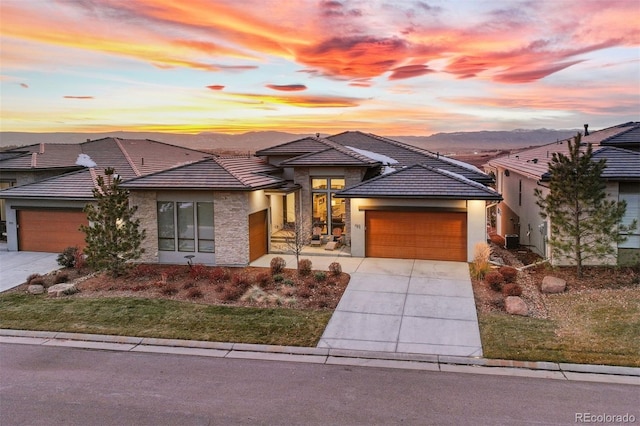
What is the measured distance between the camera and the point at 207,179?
58.7 feet

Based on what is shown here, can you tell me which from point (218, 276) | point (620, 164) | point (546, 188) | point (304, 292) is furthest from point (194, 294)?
point (620, 164)

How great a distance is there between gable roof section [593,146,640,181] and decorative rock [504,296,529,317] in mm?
6619

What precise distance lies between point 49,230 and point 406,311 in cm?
1726

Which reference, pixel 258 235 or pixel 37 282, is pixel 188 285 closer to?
pixel 258 235

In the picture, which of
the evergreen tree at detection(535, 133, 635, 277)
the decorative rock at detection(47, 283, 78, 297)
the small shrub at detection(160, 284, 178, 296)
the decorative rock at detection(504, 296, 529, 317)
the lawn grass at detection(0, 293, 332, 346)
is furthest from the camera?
the evergreen tree at detection(535, 133, 635, 277)

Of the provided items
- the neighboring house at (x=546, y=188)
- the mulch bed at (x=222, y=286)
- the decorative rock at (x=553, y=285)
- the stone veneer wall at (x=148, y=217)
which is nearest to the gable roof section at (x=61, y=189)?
the stone veneer wall at (x=148, y=217)

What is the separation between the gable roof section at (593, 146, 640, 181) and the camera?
50.4ft

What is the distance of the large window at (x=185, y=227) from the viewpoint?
18.0 metres

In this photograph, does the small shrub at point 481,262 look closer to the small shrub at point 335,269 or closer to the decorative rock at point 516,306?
the decorative rock at point 516,306

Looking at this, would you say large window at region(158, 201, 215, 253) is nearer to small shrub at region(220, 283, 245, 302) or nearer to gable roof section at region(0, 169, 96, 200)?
gable roof section at region(0, 169, 96, 200)

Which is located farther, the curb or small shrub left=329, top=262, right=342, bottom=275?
small shrub left=329, top=262, right=342, bottom=275

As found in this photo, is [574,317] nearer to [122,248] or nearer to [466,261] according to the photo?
[466,261]

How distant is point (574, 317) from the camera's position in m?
11.3

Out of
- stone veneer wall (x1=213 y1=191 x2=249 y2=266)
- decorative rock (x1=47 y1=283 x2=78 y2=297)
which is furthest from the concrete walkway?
decorative rock (x1=47 y1=283 x2=78 y2=297)
